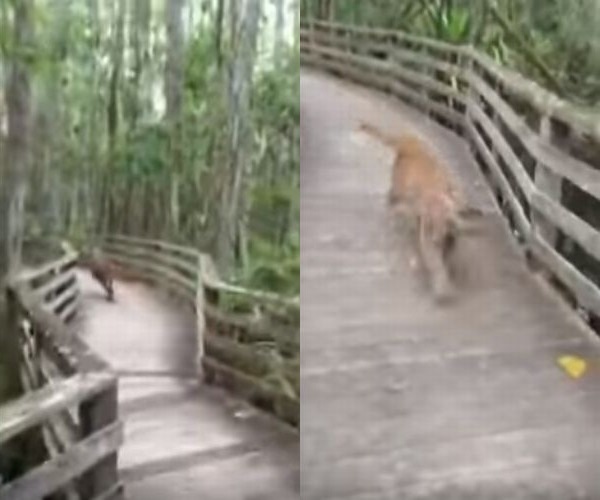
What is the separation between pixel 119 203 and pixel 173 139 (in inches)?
5.0

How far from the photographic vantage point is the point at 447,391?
6.15 feet

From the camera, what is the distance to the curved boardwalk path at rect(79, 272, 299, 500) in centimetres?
183

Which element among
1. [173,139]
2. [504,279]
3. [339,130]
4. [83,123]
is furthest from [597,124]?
[83,123]

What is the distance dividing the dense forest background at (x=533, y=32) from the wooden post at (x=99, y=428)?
0.74 m

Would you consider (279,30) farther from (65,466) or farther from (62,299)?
(65,466)

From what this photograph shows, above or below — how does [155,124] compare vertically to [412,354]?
above

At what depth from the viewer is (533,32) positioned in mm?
1888

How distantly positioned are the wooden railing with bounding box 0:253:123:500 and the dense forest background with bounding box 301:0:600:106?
68 cm

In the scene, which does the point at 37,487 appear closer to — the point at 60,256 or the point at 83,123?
the point at 60,256

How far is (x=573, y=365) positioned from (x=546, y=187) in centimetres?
28

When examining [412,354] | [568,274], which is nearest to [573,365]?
[568,274]

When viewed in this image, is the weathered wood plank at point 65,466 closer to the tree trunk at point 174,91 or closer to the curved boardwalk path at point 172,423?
the curved boardwalk path at point 172,423

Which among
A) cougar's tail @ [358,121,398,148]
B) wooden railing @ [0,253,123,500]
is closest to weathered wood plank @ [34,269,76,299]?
wooden railing @ [0,253,123,500]

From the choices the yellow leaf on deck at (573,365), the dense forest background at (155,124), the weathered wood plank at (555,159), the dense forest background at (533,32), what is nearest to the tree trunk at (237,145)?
the dense forest background at (155,124)
